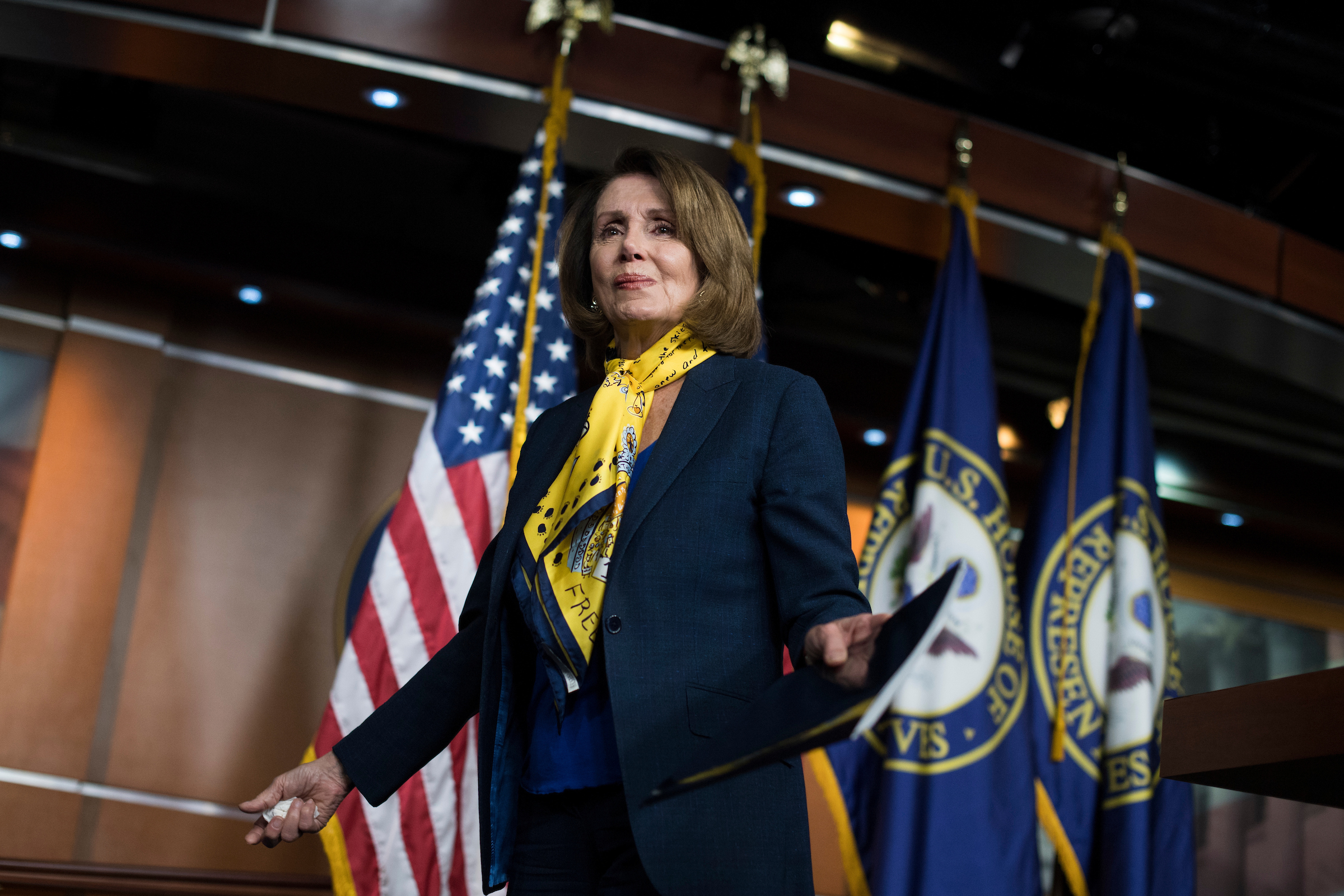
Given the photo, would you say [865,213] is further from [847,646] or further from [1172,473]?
[847,646]

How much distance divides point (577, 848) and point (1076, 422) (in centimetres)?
251

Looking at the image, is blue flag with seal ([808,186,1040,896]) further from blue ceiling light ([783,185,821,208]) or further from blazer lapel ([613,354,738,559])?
blazer lapel ([613,354,738,559])

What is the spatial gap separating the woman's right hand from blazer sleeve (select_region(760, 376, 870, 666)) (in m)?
0.59

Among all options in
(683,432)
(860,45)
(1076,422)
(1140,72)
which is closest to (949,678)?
(1076,422)

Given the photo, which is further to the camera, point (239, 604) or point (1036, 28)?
point (239, 604)

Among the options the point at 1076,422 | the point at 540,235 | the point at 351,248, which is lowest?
the point at 1076,422

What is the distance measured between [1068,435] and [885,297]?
1.09 metres

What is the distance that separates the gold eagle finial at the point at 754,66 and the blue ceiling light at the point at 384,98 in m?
0.88

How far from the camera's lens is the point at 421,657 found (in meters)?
2.71

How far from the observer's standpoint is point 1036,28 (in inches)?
137

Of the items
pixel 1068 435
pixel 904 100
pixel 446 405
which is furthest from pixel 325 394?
pixel 1068 435

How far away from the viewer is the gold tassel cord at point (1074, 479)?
3.03 m

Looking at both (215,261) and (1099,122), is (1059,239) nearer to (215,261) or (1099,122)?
(1099,122)

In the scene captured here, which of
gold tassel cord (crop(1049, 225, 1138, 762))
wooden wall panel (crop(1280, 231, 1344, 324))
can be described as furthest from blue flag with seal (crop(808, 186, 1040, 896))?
wooden wall panel (crop(1280, 231, 1344, 324))
